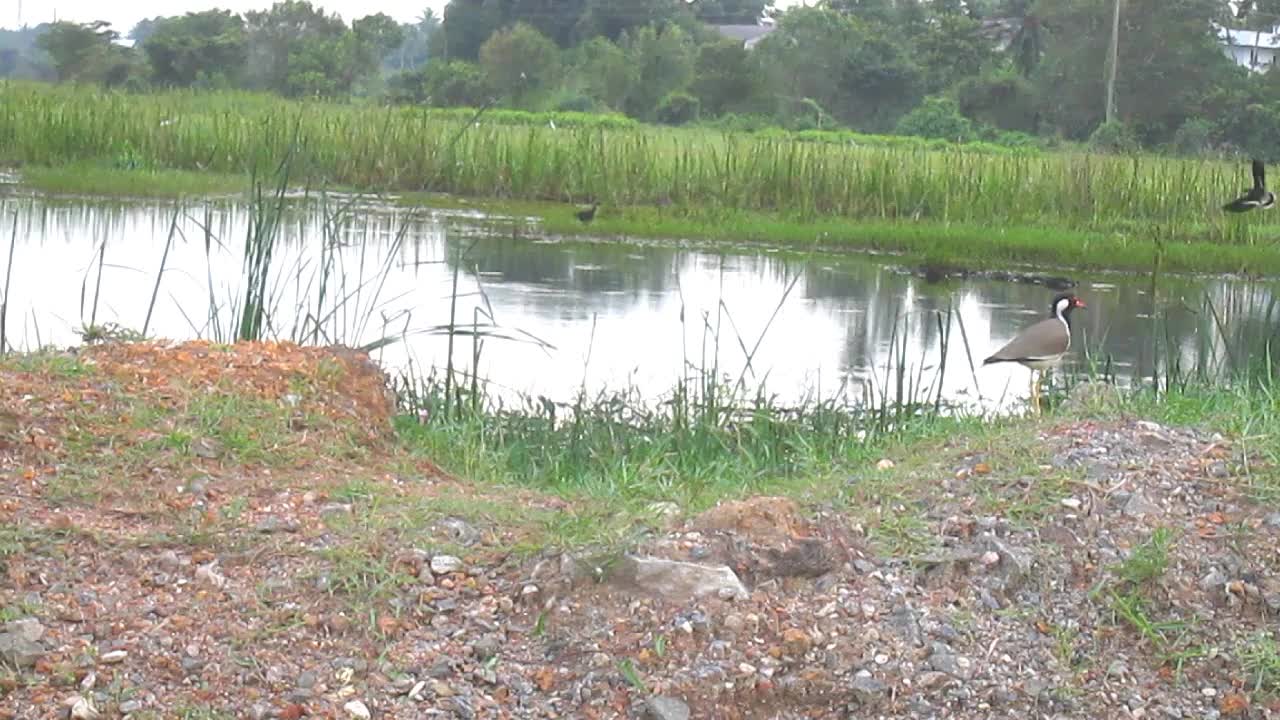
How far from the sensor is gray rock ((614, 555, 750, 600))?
3656 millimetres

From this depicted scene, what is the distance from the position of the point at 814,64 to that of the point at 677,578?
3363cm

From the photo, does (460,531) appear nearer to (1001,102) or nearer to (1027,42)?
(1001,102)

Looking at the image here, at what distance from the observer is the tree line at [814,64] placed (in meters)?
26.5

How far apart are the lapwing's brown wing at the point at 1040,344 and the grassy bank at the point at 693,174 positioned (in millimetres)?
8055

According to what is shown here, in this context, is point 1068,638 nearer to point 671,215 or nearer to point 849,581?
point 849,581

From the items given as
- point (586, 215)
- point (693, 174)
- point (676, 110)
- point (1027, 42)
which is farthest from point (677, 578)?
point (1027, 42)

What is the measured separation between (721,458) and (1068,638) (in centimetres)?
194

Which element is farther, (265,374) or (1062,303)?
(1062,303)

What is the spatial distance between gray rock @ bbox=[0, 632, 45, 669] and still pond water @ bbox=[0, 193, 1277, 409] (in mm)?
2614

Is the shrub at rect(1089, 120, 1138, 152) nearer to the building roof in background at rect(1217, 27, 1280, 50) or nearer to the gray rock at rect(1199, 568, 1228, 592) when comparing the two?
the building roof in background at rect(1217, 27, 1280, 50)

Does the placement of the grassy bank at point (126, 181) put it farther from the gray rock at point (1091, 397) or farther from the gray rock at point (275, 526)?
the gray rock at point (275, 526)

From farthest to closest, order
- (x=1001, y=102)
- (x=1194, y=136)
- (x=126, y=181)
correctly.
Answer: (x=1001, y=102)
(x=1194, y=136)
(x=126, y=181)

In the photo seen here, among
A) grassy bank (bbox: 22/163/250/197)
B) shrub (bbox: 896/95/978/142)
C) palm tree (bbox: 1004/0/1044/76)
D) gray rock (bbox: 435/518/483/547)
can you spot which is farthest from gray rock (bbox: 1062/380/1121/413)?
palm tree (bbox: 1004/0/1044/76)

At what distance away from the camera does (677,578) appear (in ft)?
12.0
